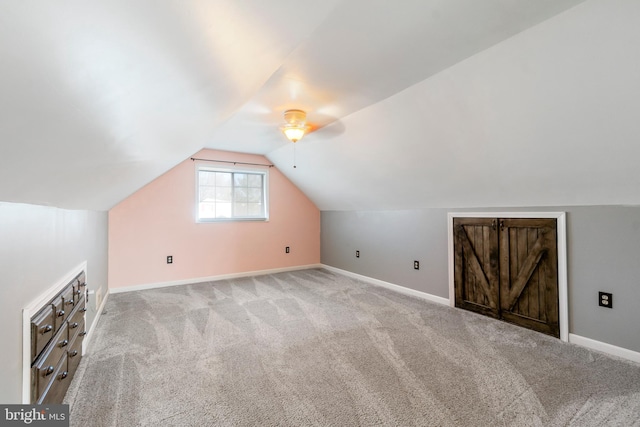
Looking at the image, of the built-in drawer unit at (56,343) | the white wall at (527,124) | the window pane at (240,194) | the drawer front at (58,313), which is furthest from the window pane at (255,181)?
the drawer front at (58,313)

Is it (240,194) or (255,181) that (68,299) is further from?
(255,181)

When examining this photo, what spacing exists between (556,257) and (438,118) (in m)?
1.63

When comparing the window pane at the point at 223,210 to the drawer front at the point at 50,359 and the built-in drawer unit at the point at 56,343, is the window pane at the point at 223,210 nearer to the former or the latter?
the built-in drawer unit at the point at 56,343

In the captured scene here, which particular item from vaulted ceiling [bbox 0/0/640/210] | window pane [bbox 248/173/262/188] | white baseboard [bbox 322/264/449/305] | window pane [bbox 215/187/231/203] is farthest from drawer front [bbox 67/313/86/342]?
white baseboard [bbox 322/264/449/305]

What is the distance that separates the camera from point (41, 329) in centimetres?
128

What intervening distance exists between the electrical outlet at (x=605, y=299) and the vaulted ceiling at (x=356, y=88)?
2.40ft

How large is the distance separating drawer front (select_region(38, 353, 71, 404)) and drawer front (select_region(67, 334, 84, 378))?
2.3 inches

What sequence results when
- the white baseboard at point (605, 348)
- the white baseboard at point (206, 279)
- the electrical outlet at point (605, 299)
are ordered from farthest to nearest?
the white baseboard at point (206, 279)
the electrical outlet at point (605, 299)
the white baseboard at point (605, 348)

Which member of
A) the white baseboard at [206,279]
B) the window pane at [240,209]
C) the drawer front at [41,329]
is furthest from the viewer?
the window pane at [240,209]

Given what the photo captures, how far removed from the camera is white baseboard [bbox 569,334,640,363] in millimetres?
2042

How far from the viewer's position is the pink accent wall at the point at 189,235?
3998 mm

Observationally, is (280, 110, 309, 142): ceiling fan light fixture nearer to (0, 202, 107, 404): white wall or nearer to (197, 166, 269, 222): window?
(0, 202, 107, 404): white wall

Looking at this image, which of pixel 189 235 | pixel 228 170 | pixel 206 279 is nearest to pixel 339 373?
pixel 206 279

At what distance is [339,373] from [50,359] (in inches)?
63.7
